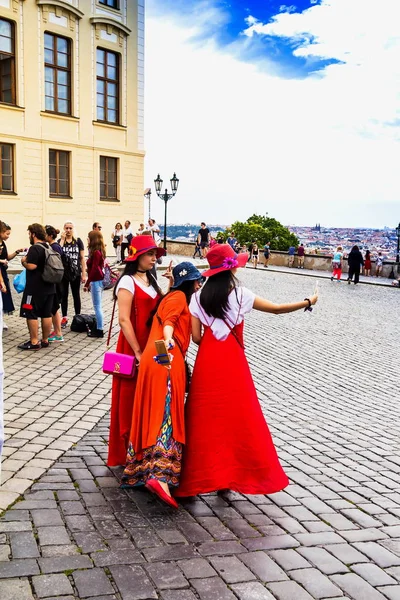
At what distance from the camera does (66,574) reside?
3.22 meters

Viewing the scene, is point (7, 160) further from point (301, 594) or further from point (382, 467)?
point (301, 594)

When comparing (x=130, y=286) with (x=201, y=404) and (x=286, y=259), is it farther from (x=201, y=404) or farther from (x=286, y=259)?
(x=286, y=259)

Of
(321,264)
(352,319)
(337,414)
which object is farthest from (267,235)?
(337,414)

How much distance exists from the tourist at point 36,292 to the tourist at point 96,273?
1.25 metres

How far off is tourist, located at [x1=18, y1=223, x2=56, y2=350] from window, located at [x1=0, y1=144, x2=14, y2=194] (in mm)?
15797

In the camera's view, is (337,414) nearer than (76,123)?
Yes

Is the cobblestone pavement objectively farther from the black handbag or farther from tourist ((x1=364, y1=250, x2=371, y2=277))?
tourist ((x1=364, y1=250, x2=371, y2=277))

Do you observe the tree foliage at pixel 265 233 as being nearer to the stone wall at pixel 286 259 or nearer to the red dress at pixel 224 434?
the stone wall at pixel 286 259

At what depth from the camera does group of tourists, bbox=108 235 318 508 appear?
4008 mm

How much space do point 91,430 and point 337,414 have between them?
272cm

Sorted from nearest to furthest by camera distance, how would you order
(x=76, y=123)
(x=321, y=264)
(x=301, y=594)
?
(x=301, y=594) < (x=76, y=123) < (x=321, y=264)

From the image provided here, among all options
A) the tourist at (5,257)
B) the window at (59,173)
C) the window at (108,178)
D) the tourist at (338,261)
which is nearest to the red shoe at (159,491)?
the tourist at (5,257)

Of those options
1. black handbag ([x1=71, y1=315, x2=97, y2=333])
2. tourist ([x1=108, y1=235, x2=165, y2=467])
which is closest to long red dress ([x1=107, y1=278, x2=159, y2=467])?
tourist ([x1=108, y1=235, x2=165, y2=467])

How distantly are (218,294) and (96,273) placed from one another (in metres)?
6.34
